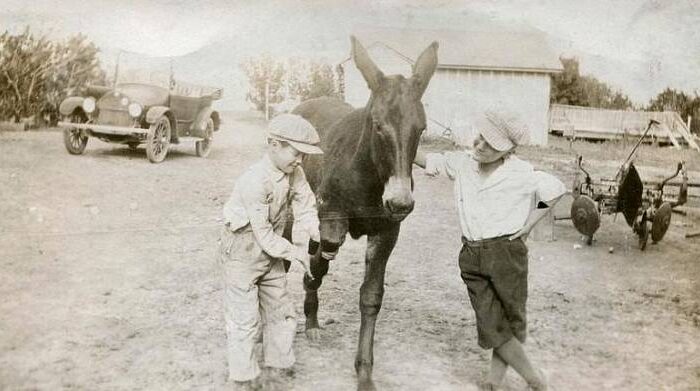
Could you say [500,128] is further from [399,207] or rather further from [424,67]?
[399,207]

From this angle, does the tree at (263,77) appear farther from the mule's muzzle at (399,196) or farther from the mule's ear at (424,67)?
the mule's muzzle at (399,196)

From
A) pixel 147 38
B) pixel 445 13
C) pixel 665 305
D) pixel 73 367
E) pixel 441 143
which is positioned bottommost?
pixel 73 367

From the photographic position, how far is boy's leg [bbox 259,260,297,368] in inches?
101

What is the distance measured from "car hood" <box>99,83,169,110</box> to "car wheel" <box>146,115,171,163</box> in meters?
0.21

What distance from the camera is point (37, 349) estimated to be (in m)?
2.64

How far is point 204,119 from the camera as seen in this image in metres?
3.96

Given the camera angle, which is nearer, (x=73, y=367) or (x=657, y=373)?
(x=73, y=367)

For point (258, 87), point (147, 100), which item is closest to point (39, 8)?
point (258, 87)

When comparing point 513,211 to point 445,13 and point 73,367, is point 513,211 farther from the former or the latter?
point 73,367

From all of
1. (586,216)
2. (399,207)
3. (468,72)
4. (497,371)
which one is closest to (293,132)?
(399,207)

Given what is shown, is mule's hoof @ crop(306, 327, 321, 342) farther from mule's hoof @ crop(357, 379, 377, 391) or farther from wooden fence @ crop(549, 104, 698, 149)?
wooden fence @ crop(549, 104, 698, 149)

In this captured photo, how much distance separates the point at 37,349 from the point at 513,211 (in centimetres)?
219

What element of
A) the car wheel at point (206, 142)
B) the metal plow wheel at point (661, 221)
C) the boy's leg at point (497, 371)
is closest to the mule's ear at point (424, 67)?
the boy's leg at point (497, 371)

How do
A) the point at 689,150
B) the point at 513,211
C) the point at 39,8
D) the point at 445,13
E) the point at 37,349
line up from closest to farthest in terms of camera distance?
the point at 513,211 < the point at 37,349 < the point at 39,8 < the point at 445,13 < the point at 689,150
